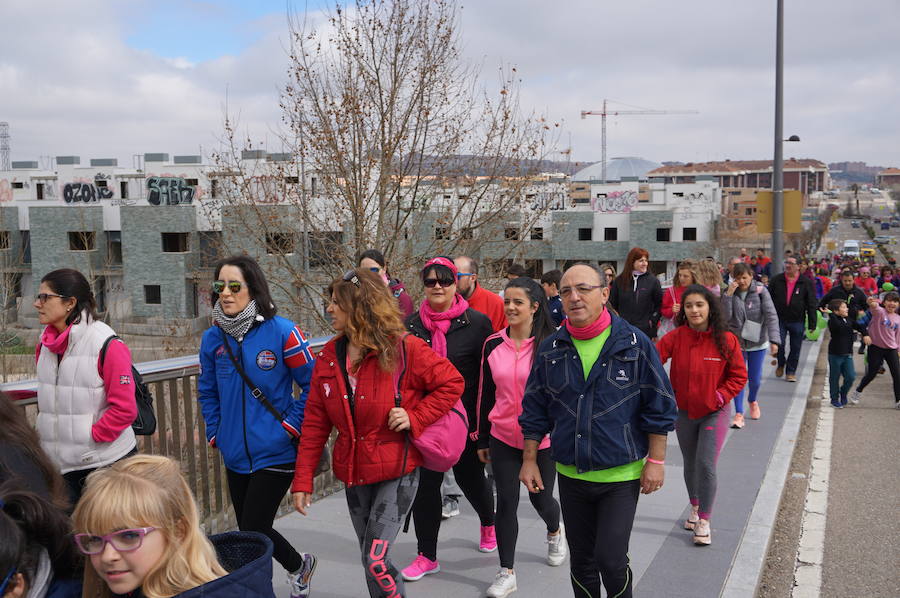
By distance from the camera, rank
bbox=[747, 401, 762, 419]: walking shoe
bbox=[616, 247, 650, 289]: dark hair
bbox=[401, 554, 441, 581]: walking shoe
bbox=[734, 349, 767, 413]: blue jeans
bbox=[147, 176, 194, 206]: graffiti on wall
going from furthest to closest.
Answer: bbox=[147, 176, 194, 206]: graffiti on wall
bbox=[734, 349, 767, 413]: blue jeans
bbox=[747, 401, 762, 419]: walking shoe
bbox=[616, 247, 650, 289]: dark hair
bbox=[401, 554, 441, 581]: walking shoe

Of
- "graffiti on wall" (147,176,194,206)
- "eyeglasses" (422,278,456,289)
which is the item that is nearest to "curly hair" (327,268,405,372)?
"eyeglasses" (422,278,456,289)

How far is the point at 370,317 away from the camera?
3.77 m

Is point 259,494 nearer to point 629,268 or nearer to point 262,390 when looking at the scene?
point 262,390

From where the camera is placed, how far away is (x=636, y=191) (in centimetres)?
7788

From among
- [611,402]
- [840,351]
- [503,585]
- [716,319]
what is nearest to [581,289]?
[611,402]

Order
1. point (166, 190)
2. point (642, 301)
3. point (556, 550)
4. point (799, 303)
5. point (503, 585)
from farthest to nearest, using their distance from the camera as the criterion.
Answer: point (166, 190) < point (799, 303) < point (642, 301) < point (556, 550) < point (503, 585)

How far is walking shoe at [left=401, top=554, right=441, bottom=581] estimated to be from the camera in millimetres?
4848

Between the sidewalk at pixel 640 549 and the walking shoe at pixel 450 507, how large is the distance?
7 cm

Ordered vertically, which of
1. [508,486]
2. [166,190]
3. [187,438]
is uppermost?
[166,190]

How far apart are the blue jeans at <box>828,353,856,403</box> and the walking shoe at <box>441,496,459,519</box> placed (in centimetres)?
736

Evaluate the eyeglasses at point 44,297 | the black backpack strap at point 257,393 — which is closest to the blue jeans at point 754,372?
the black backpack strap at point 257,393

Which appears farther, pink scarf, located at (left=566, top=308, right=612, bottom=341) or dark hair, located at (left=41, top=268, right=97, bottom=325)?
dark hair, located at (left=41, top=268, right=97, bottom=325)

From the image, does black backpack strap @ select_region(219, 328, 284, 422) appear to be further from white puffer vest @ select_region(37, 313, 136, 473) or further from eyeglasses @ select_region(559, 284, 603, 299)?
eyeglasses @ select_region(559, 284, 603, 299)

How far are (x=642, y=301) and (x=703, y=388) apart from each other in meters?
3.98
